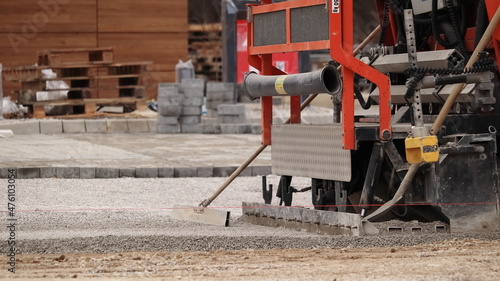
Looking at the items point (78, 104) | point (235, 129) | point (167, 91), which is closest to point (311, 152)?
point (167, 91)

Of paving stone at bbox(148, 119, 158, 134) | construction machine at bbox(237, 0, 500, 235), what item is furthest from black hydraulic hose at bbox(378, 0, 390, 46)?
paving stone at bbox(148, 119, 158, 134)

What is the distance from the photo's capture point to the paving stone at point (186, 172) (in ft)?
45.4

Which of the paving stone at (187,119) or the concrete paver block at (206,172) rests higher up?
the paving stone at (187,119)

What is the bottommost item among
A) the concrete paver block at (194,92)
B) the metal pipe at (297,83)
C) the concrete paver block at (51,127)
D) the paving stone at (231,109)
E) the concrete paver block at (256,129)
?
the concrete paver block at (256,129)

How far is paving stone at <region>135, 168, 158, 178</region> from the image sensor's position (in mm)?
13695

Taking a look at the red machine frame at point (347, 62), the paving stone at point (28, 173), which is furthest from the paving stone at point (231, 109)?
the red machine frame at point (347, 62)

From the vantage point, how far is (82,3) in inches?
→ 1109

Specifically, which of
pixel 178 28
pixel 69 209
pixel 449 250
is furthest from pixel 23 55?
pixel 449 250

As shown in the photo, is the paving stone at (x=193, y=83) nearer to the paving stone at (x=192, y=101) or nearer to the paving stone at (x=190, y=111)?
→ the paving stone at (x=192, y=101)

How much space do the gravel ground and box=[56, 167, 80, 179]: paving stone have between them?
307 millimetres

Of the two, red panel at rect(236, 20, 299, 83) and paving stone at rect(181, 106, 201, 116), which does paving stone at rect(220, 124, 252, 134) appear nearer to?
paving stone at rect(181, 106, 201, 116)

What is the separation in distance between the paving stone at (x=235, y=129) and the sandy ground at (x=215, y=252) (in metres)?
11.1

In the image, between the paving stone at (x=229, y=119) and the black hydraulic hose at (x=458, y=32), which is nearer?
the black hydraulic hose at (x=458, y=32)

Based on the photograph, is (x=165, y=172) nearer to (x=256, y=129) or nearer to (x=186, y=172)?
(x=186, y=172)
